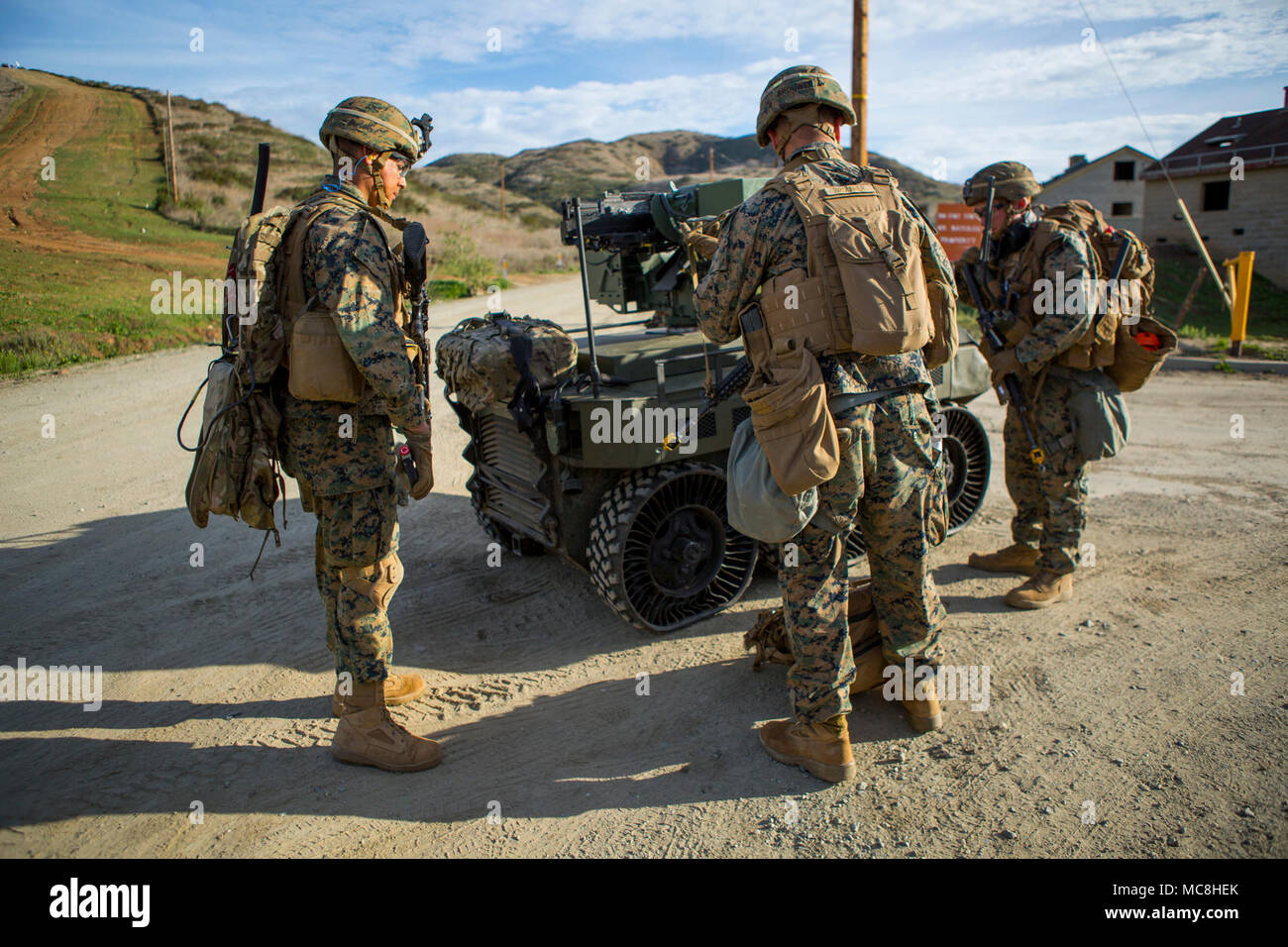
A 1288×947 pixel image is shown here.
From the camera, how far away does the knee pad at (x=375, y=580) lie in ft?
11.1

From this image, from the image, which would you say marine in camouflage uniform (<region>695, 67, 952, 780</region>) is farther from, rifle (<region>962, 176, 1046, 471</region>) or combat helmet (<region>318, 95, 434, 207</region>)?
rifle (<region>962, 176, 1046, 471</region>)

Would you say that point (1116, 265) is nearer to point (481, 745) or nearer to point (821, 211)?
point (821, 211)

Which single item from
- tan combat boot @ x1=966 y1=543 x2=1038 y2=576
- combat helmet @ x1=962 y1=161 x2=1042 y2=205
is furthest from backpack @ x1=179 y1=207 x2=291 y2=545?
tan combat boot @ x1=966 y1=543 x2=1038 y2=576

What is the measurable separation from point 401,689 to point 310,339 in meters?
1.69

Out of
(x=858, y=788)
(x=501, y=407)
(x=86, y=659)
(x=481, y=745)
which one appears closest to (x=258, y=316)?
(x=501, y=407)

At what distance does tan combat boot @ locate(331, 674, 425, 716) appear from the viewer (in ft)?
12.7

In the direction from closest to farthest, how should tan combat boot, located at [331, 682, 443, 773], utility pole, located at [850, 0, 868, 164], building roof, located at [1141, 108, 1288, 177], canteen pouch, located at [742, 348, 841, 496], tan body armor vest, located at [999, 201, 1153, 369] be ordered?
canteen pouch, located at [742, 348, 841, 496] < tan combat boot, located at [331, 682, 443, 773] < tan body armor vest, located at [999, 201, 1153, 369] < utility pole, located at [850, 0, 868, 164] < building roof, located at [1141, 108, 1288, 177]

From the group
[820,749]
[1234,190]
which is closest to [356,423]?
[820,749]

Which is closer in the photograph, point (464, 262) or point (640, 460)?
point (640, 460)

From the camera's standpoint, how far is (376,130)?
10.9 feet

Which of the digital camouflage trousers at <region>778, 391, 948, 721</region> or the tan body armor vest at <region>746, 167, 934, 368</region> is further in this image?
the digital camouflage trousers at <region>778, 391, 948, 721</region>

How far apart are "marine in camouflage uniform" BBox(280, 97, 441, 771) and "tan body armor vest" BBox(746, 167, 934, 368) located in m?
1.42
